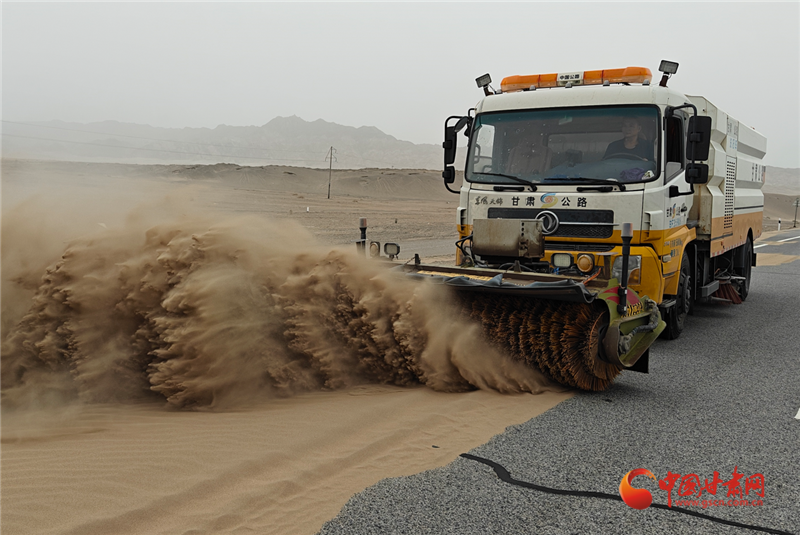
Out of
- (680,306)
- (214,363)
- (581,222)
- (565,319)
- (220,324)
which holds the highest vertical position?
(581,222)

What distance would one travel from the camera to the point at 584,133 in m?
7.12

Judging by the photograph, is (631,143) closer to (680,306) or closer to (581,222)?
(581,222)

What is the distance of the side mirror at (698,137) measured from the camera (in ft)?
22.5

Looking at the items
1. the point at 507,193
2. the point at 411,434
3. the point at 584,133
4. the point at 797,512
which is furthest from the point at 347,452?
the point at 584,133

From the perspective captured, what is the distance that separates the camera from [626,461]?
4184 millimetres

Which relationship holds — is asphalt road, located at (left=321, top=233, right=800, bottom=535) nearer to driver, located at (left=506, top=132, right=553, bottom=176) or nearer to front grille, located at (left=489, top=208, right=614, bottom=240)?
front grille, located at (left=489, top=208, right=614, bottom=240)

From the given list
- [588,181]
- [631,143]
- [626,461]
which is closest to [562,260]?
[588,181]

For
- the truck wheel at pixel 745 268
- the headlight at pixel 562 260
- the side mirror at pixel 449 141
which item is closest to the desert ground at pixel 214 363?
the headlight at pixel 562 260

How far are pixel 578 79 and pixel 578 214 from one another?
189cm

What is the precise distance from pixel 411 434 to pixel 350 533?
4.70 ft

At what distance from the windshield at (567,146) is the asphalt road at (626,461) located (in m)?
2.22

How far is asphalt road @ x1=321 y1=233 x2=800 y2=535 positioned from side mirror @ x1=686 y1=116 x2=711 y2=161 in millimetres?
2331

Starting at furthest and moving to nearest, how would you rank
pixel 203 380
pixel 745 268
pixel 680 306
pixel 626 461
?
pixel 745 268 < pixel 680 306 < pixel 203 380 < pixel 626 461

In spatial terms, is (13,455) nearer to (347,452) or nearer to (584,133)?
(347,452)
